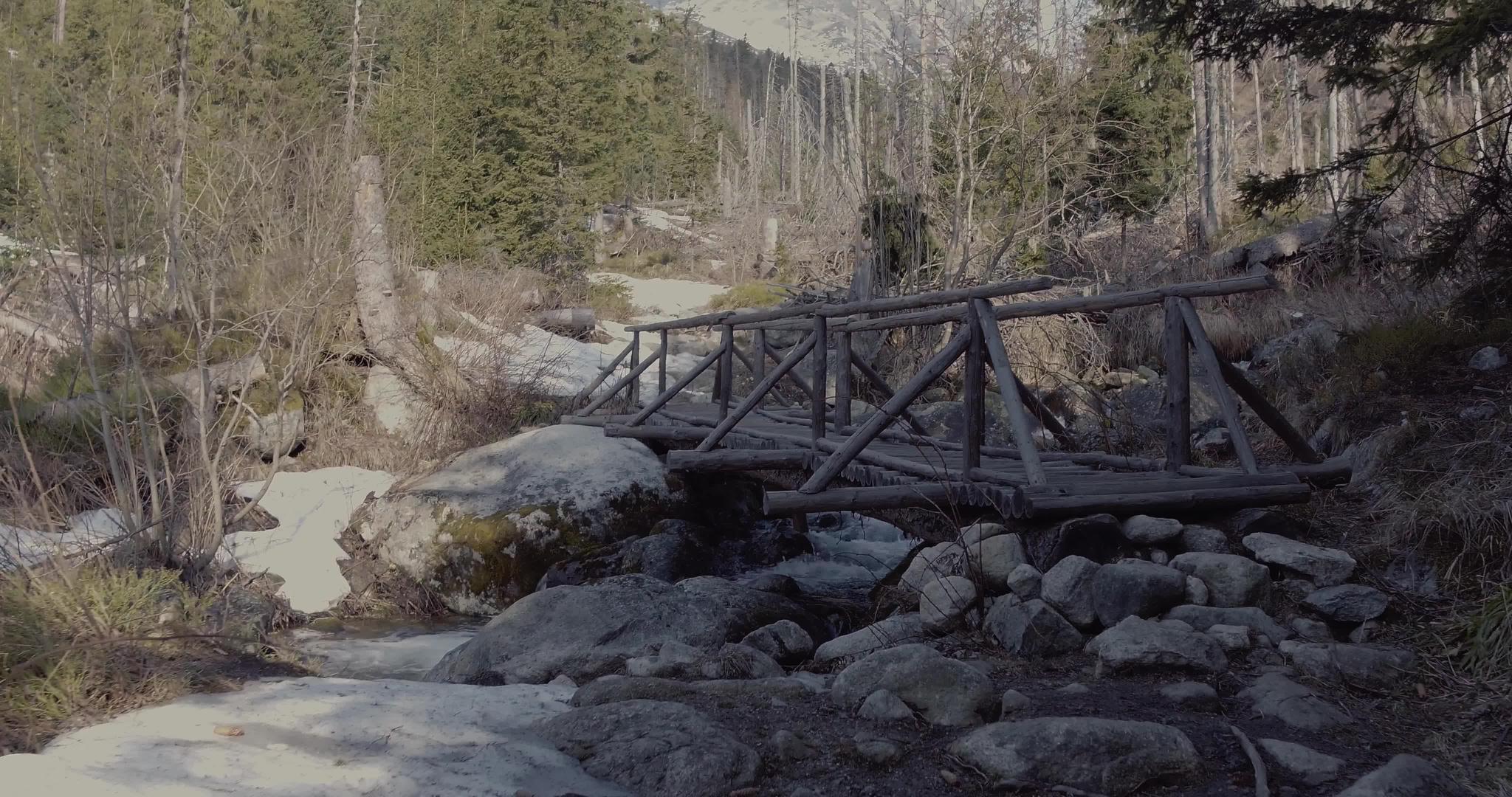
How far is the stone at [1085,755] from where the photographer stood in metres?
3.39

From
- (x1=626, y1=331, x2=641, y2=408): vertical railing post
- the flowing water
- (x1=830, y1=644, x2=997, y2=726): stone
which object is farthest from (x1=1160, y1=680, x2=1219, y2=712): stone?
(x1=626, y1=331, x2=641, y2=408): vertical railing post

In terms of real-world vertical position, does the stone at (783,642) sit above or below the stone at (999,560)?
below

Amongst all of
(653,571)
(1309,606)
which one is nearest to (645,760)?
(1309,606)

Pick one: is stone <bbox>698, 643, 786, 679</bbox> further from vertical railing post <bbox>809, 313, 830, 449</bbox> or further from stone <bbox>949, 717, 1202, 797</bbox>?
vertical railing post <bbox>809, 313, 830, 449</bbox>

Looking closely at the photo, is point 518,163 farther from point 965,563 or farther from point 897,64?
point 965,563

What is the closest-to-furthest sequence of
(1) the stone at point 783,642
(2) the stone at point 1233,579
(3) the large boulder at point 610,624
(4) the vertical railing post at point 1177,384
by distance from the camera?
(2) the stone at point 1233,579 → (1) the stone at point 783,642 → (4) the vertical railing post at point 1177,384 → (3) the large boulder at point 610,624

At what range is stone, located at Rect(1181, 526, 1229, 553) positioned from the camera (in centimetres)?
539

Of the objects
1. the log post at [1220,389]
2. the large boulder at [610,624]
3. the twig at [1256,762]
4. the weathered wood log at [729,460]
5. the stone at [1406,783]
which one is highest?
the log post at [1220,389]

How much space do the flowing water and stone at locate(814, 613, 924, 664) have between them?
2.74 m

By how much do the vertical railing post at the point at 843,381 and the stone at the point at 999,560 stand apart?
2.48m

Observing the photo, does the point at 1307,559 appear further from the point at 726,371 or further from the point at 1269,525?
the point at 726,371

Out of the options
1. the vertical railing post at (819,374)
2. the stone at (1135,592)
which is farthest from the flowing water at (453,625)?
the stone at (1135,592)

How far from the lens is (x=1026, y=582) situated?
5.19 metres

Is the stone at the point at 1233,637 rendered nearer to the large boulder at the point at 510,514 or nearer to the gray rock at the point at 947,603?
the gray rock at the point at 947,603
